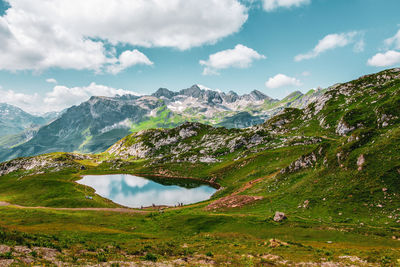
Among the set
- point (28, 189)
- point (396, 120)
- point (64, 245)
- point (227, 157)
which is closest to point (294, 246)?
point (64, 245)

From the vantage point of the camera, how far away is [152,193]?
4668 inches

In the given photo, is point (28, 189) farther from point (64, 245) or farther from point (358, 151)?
point (358, 151)

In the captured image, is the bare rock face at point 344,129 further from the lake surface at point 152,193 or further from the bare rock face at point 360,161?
the lake surface at point 152,193

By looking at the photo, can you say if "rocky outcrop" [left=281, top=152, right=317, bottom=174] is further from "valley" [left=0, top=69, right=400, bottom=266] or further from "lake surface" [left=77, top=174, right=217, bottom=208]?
"lake surface" [left=77, top=174, right=217, bottom=208]

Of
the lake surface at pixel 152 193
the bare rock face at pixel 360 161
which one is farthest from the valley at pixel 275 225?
the lake surface at pixel 152 193

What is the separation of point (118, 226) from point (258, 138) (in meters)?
139

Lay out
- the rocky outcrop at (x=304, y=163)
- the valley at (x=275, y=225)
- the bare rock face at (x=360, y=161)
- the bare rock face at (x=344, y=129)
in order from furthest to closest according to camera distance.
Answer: the bare rock face at (x=344, y=129) < the rocky outcrop at (x=304, y=163) < the bare rock face at (x=360, y=161) < the valley at (x=275, y=225)

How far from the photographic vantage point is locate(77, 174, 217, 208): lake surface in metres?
99.8

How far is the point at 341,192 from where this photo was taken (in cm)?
4544

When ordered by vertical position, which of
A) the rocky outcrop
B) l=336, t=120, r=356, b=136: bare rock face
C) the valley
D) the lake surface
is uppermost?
l=336, t=120, r=356, b=136: bare rock face

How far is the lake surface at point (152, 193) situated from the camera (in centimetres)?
9981

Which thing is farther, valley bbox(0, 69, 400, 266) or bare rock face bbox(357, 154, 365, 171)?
bare rock face bbox(357, 154, 365, 171)

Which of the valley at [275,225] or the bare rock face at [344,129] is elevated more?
the bare rock face at [344,129]

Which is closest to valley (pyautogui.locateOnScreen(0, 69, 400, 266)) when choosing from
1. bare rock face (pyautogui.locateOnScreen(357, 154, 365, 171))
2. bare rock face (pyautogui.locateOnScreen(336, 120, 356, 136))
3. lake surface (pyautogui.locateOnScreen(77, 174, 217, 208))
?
bare rock face (pyautogui.locateOnScreen(357, 154, 365, 171))
